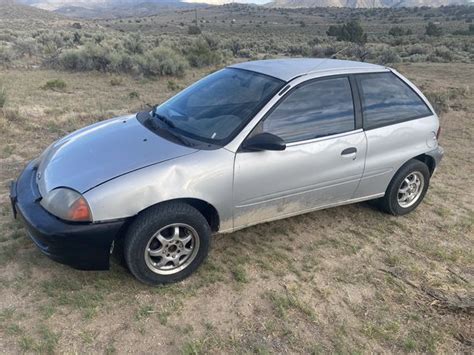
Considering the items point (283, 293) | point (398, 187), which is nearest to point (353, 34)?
point (398, 187)

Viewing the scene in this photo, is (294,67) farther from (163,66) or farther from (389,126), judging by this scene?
(163,66)

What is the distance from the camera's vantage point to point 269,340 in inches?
118

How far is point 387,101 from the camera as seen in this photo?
445cm

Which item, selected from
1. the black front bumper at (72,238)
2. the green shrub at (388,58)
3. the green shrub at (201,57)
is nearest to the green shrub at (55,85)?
the green shrub at (201,57)

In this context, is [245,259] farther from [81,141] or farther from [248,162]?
[81,141]

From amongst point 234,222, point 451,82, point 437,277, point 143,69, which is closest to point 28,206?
point 234,222

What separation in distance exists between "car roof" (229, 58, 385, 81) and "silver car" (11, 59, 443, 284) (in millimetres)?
19

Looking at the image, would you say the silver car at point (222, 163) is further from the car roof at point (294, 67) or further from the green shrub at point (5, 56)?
the green shrub at point (5, 56)

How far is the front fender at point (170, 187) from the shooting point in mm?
3061

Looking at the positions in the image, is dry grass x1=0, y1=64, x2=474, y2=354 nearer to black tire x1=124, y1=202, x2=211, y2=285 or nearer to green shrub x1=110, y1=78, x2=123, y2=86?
black tire x1=124, y1=202, x2=211, y2=285

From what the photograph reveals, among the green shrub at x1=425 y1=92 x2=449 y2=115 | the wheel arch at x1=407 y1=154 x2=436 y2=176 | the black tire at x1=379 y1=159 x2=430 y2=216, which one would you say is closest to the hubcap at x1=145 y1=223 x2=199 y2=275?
the black tire at x1=379 y1=159 x2=430 y2=216

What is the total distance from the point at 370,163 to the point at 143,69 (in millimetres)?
11370

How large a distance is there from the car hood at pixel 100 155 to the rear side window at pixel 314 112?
85cm

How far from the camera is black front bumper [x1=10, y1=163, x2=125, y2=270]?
3029 millimetres
